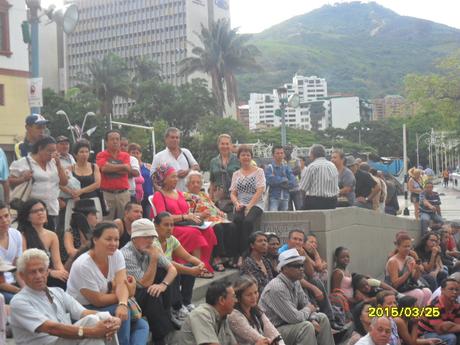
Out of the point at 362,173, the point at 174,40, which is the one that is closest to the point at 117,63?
the point at 174,40

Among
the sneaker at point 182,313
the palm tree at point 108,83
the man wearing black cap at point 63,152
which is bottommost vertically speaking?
the sneaker at point 182,313

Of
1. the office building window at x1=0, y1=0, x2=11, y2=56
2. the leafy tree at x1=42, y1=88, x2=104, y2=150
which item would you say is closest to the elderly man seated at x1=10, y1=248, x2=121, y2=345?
the office building window at x1=0, y1=0, x2=11, y2=56

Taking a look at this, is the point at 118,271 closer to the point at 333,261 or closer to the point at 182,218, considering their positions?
the point at 182,218

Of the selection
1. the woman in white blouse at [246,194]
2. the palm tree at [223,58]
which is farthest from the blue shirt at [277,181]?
the palm tree at [223,58]

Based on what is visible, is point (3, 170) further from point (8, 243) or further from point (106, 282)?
point (106, 282)

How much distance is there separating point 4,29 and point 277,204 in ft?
99.1

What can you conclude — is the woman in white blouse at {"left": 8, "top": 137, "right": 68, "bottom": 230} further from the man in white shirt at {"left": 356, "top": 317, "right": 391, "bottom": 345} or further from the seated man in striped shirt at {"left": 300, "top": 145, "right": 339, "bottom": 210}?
the seated man in striped shirt at {"left": 300, "top": 145, "right": 339, "bottom": 210}

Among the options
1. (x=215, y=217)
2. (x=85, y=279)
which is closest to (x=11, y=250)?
(x=85, y=279)

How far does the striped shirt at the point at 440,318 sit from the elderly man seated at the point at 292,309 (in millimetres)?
1529

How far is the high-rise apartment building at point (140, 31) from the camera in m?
134

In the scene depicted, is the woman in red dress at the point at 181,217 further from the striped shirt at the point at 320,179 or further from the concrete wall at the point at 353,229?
the striped shirt at the point at 320,179

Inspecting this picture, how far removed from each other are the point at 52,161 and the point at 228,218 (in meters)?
3.03

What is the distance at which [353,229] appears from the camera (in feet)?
40.5

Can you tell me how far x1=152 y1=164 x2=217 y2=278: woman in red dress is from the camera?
8875 mm
